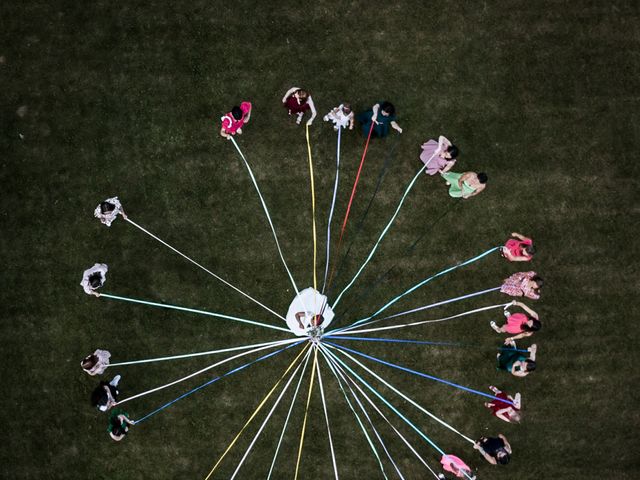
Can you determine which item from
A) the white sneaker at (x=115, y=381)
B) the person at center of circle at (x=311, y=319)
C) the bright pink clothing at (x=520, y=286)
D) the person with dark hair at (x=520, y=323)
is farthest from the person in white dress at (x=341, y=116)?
the white sneaker at (x=115, y=381)

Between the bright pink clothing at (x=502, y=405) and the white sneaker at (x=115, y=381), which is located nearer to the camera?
the bright pink clothing at (x=502, y=405)

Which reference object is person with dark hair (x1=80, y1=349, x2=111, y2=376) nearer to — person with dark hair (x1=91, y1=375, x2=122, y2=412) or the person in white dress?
person with dark hair (x1=91, y1=375, x2=122, y2=412)

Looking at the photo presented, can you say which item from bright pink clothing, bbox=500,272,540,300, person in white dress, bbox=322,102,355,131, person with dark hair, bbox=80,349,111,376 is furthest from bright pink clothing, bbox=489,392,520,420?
person with dark hair, bbox=80,349,111,376

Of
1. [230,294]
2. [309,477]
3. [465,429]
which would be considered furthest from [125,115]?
[465,429]

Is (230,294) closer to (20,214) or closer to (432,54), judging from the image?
(20,214)

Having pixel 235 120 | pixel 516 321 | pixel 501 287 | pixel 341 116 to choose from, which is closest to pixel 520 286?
pixel 501 287

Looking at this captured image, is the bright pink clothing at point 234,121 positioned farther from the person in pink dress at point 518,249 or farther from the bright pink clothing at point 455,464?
the bright pink clothing at point 455,464
